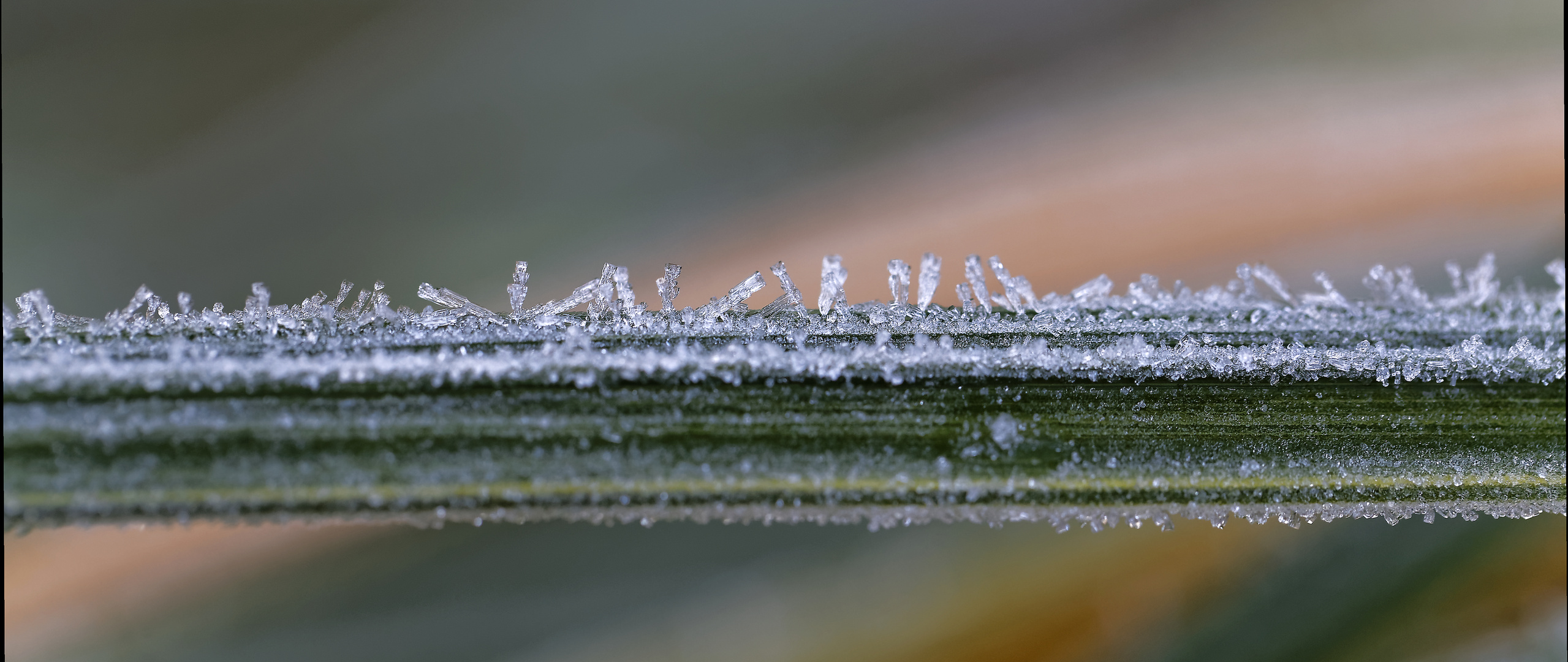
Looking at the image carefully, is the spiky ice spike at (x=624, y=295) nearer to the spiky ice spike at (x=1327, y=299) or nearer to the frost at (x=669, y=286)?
the frost at (x=669, y=286)

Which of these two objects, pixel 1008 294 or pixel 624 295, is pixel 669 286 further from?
pixel 1008 294

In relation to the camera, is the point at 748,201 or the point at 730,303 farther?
the point at 748,201

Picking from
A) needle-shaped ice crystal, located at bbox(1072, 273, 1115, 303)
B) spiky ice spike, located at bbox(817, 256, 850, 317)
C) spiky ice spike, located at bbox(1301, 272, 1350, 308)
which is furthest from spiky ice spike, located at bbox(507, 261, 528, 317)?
spiky ice spike, located at bbox(1301, 272, 1350, 308)

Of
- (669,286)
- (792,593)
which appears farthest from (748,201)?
(669,286)

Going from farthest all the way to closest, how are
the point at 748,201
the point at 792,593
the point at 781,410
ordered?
the point at 748,201
the point at 792,593
the point at 781,410

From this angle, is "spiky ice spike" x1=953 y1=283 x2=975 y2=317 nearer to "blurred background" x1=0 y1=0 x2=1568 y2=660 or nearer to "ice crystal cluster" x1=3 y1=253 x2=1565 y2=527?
"ice crystal cluster" x1=3 y1=253 x2=1565 y2=527

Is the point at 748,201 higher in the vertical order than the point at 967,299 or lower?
higher

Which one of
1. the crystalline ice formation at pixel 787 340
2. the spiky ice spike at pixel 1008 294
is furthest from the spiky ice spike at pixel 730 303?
the spiky ice spike at pixel 1008 294
